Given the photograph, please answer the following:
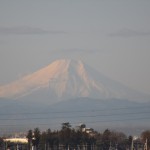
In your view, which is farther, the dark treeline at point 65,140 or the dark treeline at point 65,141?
the dark treeline at point 65,140

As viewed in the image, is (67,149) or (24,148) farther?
(24,148)

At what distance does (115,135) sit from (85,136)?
18.5m

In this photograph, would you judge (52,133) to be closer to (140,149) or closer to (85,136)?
(85,136)

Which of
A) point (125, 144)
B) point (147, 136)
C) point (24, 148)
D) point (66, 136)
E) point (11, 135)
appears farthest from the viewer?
point (11, 135)

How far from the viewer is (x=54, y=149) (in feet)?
396

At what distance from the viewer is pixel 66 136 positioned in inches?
4528

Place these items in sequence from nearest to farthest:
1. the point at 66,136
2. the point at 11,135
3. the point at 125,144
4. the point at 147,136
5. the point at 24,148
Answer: the point at 147,136 → the point at 66,136 → the point at 24,148 → the point at 125,144 → the point at 11,135

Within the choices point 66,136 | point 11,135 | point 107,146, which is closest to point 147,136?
point 66,136

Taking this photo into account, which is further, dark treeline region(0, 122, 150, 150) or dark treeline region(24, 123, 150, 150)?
dark treeline region(24, 123, 150, 150)

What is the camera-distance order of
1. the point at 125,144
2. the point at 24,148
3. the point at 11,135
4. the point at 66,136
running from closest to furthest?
the point at 66,136 → the point at 24,148 → the point at 125,144 → the point at 11,135

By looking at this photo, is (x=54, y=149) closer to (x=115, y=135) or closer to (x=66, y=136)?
(x=66, y=136)

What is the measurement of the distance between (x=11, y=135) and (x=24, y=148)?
54.5m

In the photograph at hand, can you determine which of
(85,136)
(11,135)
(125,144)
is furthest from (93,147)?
(11,135)

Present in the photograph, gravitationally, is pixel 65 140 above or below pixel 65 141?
above
